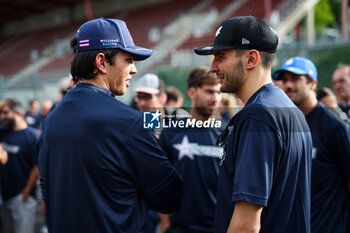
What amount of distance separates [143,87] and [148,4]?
45.6ft

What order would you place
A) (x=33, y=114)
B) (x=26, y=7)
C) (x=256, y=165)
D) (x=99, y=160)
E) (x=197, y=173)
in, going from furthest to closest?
(x=26, y=7) → (x=33, y=114) → (x=197, y=173) → (x=99, y=160) → (x=256, y=165)

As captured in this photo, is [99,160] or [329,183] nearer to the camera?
[99,160]

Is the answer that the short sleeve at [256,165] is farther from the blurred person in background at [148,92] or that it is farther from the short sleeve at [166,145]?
the blurred person in background at [148,92]

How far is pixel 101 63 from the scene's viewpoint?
1.63 meters

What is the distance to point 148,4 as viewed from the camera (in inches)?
653

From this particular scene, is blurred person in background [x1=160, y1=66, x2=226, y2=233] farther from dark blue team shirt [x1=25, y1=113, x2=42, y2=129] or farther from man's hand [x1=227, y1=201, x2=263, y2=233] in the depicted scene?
dark blue team shirt [x1=25, y1=113, x2=42, y2=129]

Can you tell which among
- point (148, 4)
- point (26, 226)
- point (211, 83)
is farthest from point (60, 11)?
point (211, 83)

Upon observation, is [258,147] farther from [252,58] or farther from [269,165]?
[252,58]

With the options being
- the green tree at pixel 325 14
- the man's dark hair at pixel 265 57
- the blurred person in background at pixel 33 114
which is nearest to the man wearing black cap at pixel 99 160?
the man's dark hair at pixel 265 57

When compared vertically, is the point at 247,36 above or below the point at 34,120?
above

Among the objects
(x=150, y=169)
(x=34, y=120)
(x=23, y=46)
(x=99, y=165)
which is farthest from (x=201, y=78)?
(x=23, y=46)

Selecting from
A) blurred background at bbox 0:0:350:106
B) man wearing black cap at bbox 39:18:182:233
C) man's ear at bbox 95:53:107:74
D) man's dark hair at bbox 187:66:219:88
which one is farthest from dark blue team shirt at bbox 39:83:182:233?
blurred background at bbox 0:0:350:106

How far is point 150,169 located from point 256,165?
47cm

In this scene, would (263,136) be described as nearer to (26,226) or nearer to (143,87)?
(143,87)
